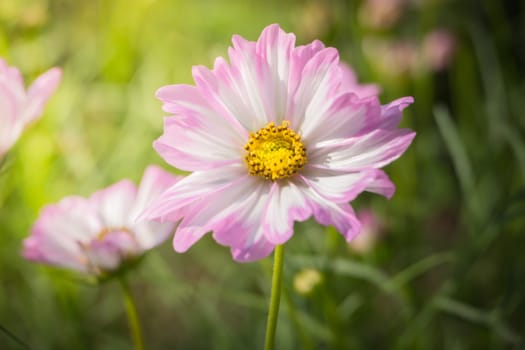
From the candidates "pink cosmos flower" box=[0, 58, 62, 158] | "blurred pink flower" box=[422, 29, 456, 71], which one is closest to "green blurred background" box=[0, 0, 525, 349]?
"blurred pink flower" box=[422, 29, 456, 71]

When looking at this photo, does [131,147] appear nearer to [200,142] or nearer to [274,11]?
[200,142]

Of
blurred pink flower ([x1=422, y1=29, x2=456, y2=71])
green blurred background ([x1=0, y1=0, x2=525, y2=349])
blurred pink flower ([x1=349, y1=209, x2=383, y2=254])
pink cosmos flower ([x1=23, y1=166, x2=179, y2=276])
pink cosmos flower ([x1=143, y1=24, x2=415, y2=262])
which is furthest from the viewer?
blurred pink flower ([x1=422, y1=29, x2=456, y2=71])

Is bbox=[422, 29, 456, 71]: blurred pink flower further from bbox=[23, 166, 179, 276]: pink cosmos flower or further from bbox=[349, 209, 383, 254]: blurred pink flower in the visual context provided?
bbox=[23, 166, 179, 276]: pink cosmos flower

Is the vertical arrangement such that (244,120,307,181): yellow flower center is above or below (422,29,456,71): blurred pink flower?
below

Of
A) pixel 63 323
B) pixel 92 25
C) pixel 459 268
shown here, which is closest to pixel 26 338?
pixel 63 323

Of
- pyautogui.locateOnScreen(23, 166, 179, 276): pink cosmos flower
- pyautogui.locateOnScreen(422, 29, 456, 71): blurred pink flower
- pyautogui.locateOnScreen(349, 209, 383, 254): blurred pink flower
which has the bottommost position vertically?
pyautogui.locateOnScreen(23, 166, 179, 276): pink cosmos flower

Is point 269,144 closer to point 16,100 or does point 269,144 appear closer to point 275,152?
point 275,152
